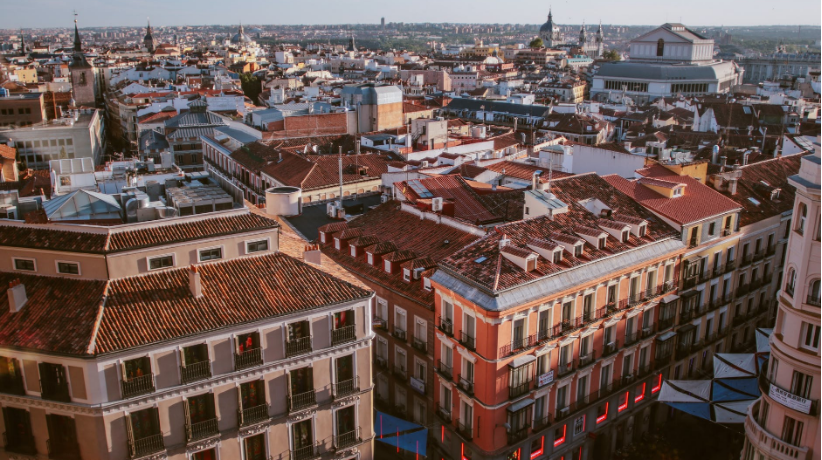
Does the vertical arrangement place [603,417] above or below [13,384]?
below

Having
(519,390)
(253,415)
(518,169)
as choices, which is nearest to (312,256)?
(253,415)

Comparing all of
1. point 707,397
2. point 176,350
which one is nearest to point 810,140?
point 707,397

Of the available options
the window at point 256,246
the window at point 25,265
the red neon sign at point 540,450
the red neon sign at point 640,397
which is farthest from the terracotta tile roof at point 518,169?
the window at point 25,265

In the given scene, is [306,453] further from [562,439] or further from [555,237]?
[555,237]

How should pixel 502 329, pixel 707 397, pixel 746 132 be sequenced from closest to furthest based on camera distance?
pixel 502 329 → pixel 707 397 → pixel 746 132

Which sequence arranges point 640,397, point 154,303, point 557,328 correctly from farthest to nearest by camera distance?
point 640,397 → point 557,328 → point 154,303

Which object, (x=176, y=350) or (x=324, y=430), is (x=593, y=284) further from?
(x=176, y=350)
